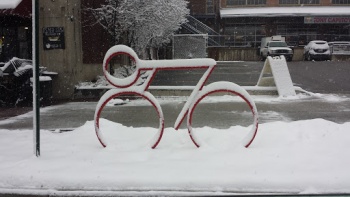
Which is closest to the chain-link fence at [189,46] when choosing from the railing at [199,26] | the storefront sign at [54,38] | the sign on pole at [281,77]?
the railing at [199,26]

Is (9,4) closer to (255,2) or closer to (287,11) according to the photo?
(287,11)

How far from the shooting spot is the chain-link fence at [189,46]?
31828 millimetres

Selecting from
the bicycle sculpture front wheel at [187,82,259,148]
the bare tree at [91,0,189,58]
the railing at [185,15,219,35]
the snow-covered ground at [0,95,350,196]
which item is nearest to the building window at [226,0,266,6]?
the railing at [185,15,219,35]

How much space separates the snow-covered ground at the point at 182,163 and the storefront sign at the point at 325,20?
3396cm

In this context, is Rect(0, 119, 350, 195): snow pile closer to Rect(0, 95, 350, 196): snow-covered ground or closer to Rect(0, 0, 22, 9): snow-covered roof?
Rect(0, 95, 350, 196): snow-covered ground

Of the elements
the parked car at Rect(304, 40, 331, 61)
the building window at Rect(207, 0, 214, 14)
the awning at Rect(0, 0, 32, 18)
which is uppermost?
the building window at Rect(207, 0, 214, 14)

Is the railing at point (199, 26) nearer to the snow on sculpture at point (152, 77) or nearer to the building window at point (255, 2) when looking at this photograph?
the building window at point (255, 2)

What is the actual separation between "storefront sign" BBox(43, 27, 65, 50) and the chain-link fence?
18186 mm

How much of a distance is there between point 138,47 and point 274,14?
2234 centimetres

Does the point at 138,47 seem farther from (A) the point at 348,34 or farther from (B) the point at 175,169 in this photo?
(A) the point at 348,34

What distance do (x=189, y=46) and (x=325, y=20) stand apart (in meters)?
14.7

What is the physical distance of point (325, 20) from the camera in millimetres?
38406

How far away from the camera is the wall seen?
13.7 meters

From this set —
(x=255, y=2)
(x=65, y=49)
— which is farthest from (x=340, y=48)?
(x=65, y=49)
